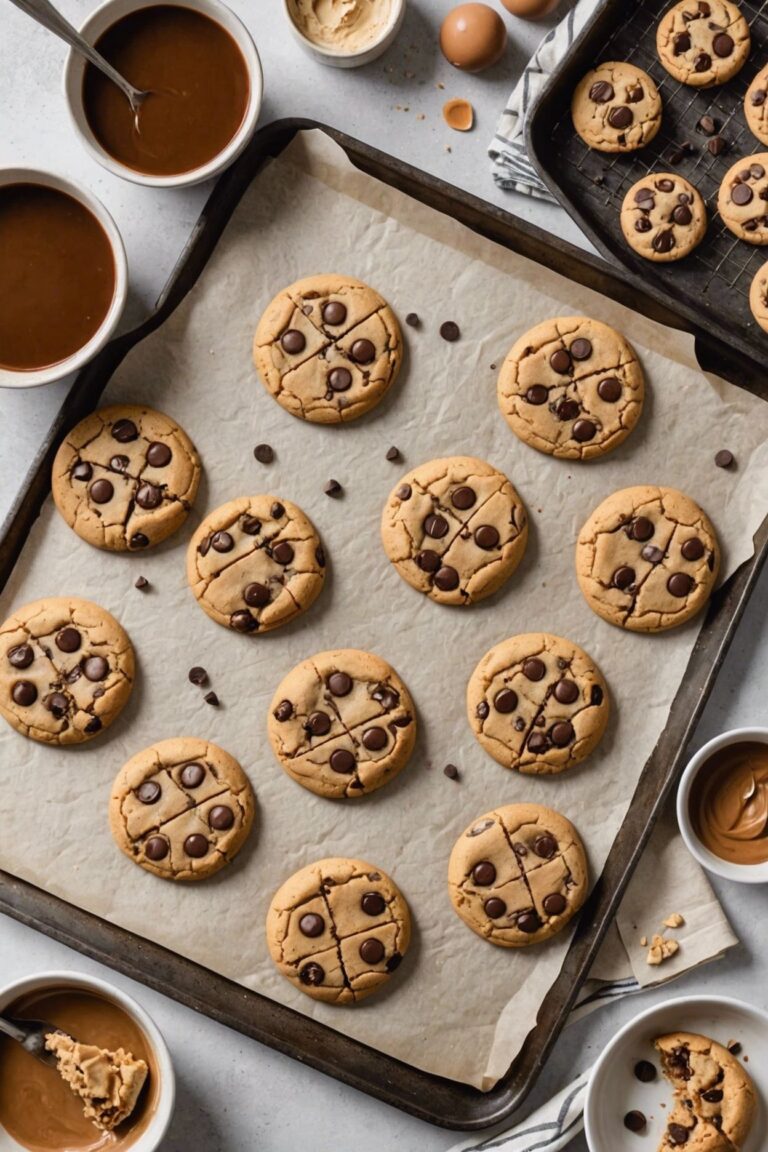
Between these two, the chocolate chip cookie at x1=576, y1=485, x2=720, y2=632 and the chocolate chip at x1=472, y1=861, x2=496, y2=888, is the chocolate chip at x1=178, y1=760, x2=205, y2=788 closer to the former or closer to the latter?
the chocolate chip at x1=472, y1=861, x2=496, y2=888

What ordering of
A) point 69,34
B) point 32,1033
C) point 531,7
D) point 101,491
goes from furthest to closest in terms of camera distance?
1. point 531,7
2. point 101,491
3. point 32,1033
4. point 69,34

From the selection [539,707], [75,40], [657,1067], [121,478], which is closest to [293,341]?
[121,478]

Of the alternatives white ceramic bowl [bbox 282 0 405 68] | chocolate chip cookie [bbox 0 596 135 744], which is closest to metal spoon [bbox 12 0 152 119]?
white ceramic bowl [bbox 282 0 405 68]

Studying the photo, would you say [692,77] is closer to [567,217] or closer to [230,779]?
[567,217]

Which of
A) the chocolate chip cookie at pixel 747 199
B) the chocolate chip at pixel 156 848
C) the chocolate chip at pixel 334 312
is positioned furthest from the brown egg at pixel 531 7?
the chocolate chip at pixel 156 848

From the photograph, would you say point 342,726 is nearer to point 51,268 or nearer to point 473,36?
point 51,268

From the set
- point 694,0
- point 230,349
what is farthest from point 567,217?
point 230,349

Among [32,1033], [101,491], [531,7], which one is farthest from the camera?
[531,7]

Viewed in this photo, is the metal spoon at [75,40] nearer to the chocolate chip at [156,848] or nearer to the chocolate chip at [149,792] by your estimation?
the chocolate chip at [149,792]
